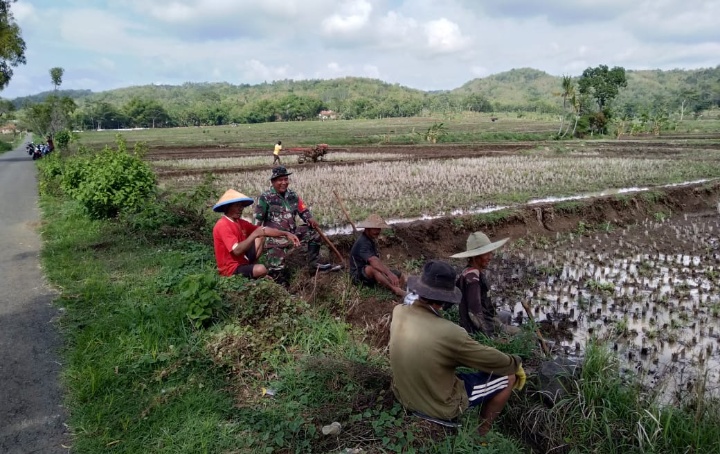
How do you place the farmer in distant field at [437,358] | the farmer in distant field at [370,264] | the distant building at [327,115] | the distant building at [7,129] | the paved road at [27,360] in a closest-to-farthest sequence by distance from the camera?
the farmer in distant field at [437,358], the paved road at [27,360], the farmer in distant field at [370,264], the distant building at [7,129], the distant building at [327,115]

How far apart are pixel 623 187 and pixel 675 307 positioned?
358 inches

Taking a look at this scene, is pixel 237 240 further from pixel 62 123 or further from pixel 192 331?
pixel 62 123

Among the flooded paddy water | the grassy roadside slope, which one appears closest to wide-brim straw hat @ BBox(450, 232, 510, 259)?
the grassy roadside slope

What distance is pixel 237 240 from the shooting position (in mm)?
5492

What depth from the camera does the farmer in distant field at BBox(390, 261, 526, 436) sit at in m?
3.08

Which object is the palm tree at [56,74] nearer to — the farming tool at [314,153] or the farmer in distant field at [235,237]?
the farming tool at [314,153]

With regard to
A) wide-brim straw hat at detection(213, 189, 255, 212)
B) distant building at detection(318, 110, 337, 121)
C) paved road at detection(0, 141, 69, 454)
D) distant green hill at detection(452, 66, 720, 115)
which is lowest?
paved road at detection(0, 141, 69, 454)

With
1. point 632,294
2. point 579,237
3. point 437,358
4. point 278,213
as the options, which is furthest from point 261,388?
point 579,237

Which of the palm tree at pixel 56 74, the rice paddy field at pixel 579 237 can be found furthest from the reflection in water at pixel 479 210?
the palm tree at pixel 56 74

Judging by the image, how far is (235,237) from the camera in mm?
5469

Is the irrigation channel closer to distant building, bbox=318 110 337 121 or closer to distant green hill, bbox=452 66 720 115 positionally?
distant green hill, bbox=452 66 720 115

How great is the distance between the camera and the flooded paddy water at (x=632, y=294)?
4.86 m

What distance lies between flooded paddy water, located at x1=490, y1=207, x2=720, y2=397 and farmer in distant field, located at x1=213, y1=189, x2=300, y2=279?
3.05 meters

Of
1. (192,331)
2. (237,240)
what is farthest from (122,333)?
(237,240)
